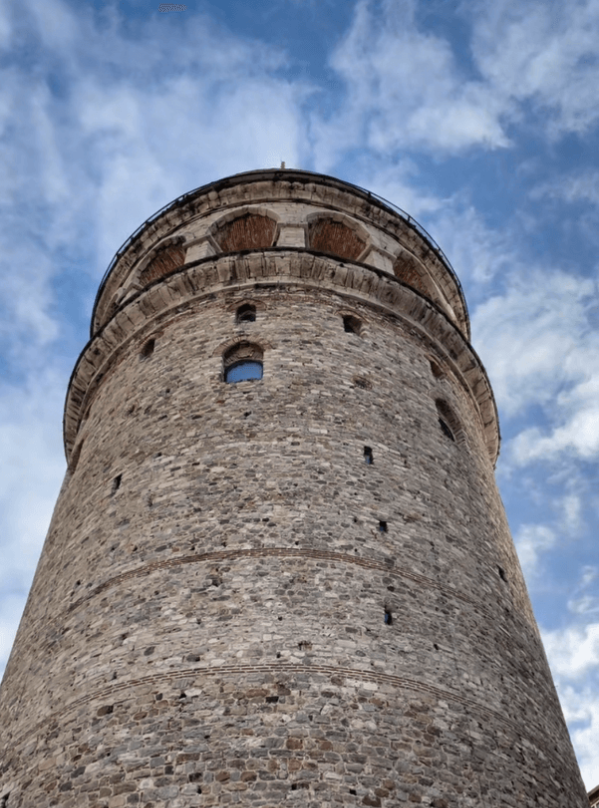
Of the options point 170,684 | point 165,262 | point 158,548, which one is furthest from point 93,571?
point 165,262

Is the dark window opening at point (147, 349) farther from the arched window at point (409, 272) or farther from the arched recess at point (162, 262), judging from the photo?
the arched window at point (409, 272)

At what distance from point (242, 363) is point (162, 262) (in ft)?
20.1

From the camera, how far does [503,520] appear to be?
14.6m

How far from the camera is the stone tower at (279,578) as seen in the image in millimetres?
8375

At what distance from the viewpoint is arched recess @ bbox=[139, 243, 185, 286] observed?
18.3 m

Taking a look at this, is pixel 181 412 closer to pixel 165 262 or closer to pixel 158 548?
pixel 158 548

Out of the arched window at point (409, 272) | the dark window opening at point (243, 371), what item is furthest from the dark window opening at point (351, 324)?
the arched window at point (409, 272)

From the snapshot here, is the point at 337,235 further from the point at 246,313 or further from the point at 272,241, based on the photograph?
the point at 246,313

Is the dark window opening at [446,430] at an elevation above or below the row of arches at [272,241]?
below

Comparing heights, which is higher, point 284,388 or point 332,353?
point 332,353

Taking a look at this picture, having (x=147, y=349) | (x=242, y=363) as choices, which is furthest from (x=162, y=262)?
(x=242, y=363)

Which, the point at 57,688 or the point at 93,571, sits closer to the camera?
the point at 57,688

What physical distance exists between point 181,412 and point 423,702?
571 cm

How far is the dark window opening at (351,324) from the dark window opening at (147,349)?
3.46 meters
